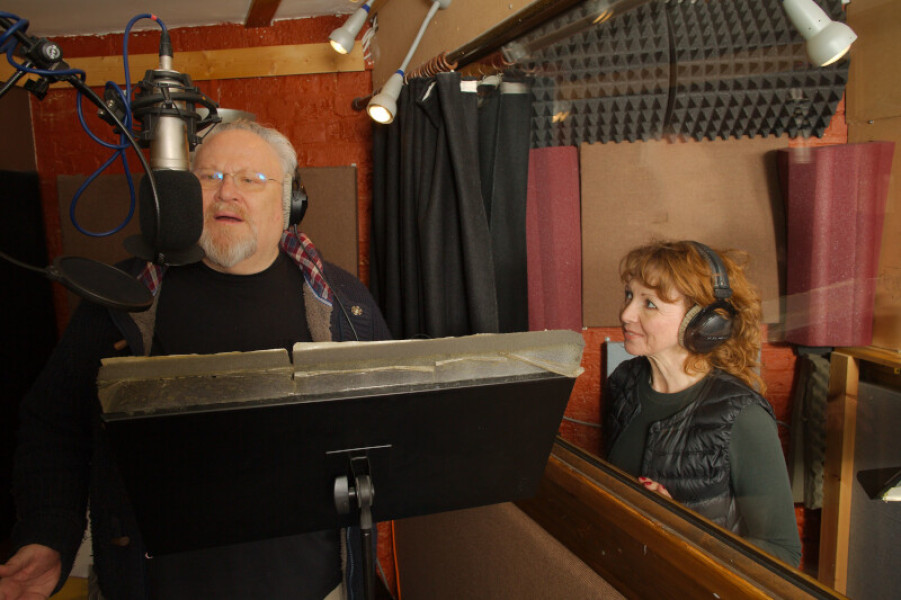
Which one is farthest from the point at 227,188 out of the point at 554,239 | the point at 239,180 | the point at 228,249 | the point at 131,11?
the point at 131,11

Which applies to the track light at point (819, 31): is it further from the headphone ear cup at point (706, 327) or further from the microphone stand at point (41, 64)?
the microphone stand at point (41, 64)

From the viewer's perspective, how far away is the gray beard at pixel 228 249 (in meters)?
1.21

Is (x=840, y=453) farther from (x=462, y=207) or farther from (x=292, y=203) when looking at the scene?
(x=292, y=203)

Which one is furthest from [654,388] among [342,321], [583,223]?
[342,321]

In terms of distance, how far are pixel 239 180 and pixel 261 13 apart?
1330mm

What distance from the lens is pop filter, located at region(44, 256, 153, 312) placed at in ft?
2.05

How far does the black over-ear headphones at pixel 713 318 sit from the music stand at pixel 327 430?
1.76 ft

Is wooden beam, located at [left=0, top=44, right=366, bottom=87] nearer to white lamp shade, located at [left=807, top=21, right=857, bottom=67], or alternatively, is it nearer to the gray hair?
the gray hair

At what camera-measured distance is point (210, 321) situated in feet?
3.96

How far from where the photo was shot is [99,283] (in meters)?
0.67

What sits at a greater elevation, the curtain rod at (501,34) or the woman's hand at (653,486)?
the curtain rod at (501,34)

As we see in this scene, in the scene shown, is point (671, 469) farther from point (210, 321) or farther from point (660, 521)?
point (210, 321)

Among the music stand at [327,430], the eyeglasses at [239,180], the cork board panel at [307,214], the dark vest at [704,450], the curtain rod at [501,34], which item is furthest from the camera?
the cork board panel at [307,214]

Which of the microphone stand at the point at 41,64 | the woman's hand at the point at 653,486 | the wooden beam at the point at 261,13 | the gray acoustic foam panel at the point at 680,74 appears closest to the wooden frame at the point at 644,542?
the woman's hand at the point at 653,486
